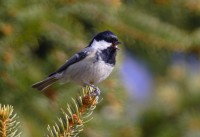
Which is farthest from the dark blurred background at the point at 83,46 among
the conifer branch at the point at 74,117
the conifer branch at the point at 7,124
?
the conifer branch at the point at 7,124

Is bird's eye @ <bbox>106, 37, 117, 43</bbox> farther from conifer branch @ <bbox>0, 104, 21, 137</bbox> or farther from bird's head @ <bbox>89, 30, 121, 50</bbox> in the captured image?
conifer branch @ <bbox>0, 104, 21, 137</bbox>

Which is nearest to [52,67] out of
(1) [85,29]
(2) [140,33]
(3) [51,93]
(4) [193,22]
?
(3) [51,93]

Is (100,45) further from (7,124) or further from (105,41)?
(7,124)

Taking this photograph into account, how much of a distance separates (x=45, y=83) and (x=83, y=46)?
0.38m

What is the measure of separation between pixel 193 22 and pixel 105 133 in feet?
5.74

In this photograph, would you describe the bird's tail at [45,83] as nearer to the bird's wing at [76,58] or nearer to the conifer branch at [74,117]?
the bird's wing at [76,58]

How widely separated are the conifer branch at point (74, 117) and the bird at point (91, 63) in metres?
1.25

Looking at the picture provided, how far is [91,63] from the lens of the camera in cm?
342

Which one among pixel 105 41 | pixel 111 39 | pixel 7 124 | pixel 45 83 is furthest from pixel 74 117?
pixel 105 41

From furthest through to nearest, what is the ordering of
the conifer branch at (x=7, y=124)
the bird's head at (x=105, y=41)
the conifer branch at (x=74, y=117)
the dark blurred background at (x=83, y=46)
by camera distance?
the bird's head at (x=105, y=41) → the dark blurred background at (x=83, y=46) → the conifer branch at (x=74, y=117) → the conifer branch at (x=7, y=124)

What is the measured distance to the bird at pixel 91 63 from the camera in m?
3.29

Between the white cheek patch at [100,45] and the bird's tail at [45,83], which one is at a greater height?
the white cheek patch at [100,45]

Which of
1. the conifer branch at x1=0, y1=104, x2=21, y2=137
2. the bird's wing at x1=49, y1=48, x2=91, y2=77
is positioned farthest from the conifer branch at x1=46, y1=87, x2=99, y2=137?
the bird's wing at x1=49, y1=48, x2=91, y2=77

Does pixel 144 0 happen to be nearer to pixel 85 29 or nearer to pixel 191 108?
pixel 85 29
